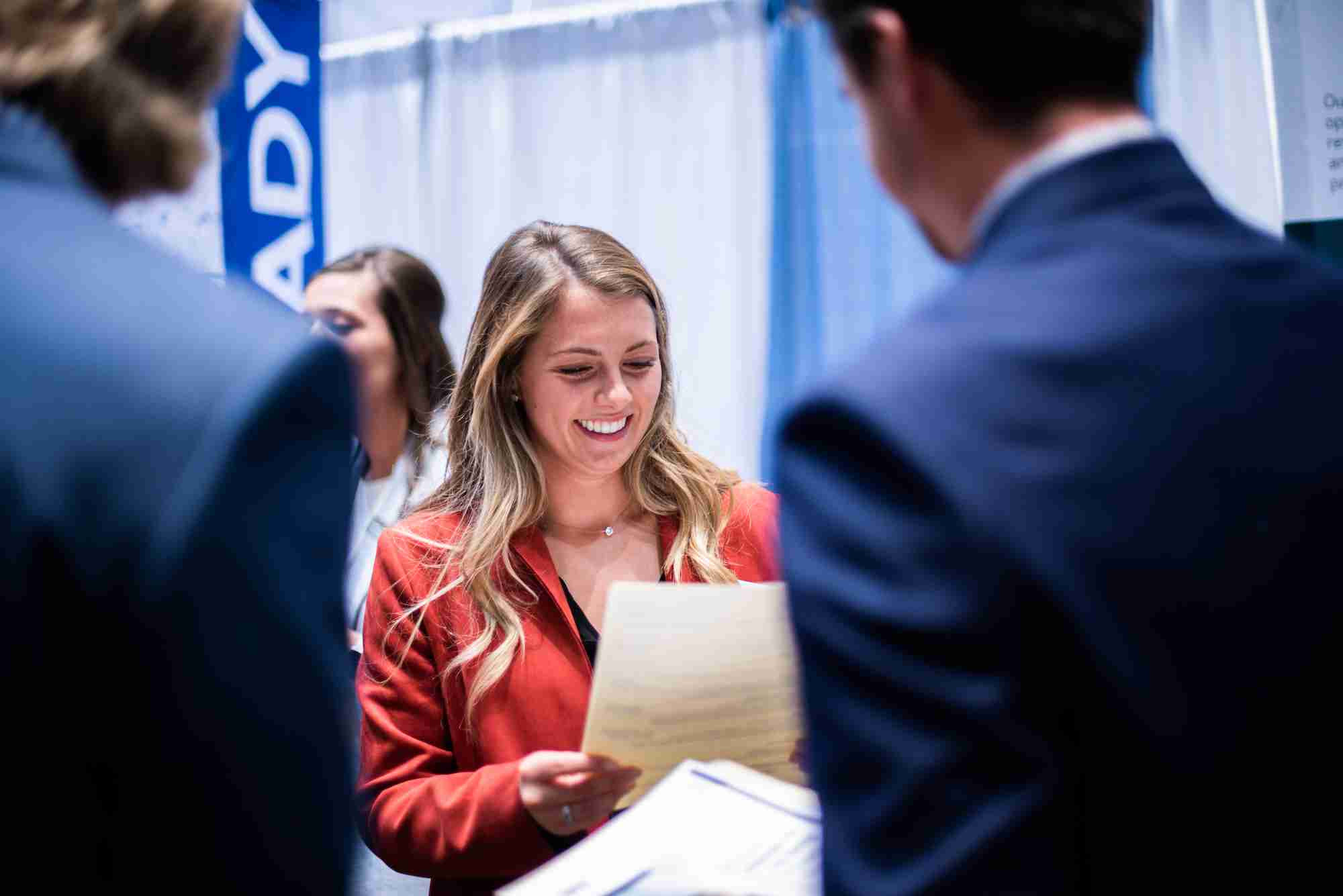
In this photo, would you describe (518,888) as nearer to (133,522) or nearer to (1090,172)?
(133,522)

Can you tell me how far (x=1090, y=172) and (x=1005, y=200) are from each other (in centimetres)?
5

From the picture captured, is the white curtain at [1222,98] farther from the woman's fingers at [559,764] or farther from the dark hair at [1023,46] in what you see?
the dark hair at [1023,46]

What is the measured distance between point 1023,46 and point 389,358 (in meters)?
2.39

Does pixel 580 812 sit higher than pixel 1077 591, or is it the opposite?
pixel 1077 591

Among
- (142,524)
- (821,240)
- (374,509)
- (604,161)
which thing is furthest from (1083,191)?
(604,161)

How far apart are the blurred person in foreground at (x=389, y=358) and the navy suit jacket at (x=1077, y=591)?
2264 millimetres

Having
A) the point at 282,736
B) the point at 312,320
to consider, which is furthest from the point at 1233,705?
the point at 312,320

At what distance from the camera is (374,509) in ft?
9.33

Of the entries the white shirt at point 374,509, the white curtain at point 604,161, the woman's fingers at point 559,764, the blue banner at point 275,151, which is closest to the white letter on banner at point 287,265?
the blue banner at point 275,151

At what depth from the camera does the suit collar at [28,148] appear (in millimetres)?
673

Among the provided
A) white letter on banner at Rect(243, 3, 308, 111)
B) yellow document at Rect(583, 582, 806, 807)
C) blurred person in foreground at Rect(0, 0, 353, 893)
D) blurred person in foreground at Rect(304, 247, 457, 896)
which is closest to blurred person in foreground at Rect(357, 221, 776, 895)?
yellow document at Rect(583, 582, 806, 807)

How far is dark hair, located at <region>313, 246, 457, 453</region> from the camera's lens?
9.54ft

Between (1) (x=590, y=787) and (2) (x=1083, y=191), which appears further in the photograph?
(1) (x=590, y=787)

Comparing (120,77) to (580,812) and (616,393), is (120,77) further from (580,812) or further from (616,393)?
(616,393)
